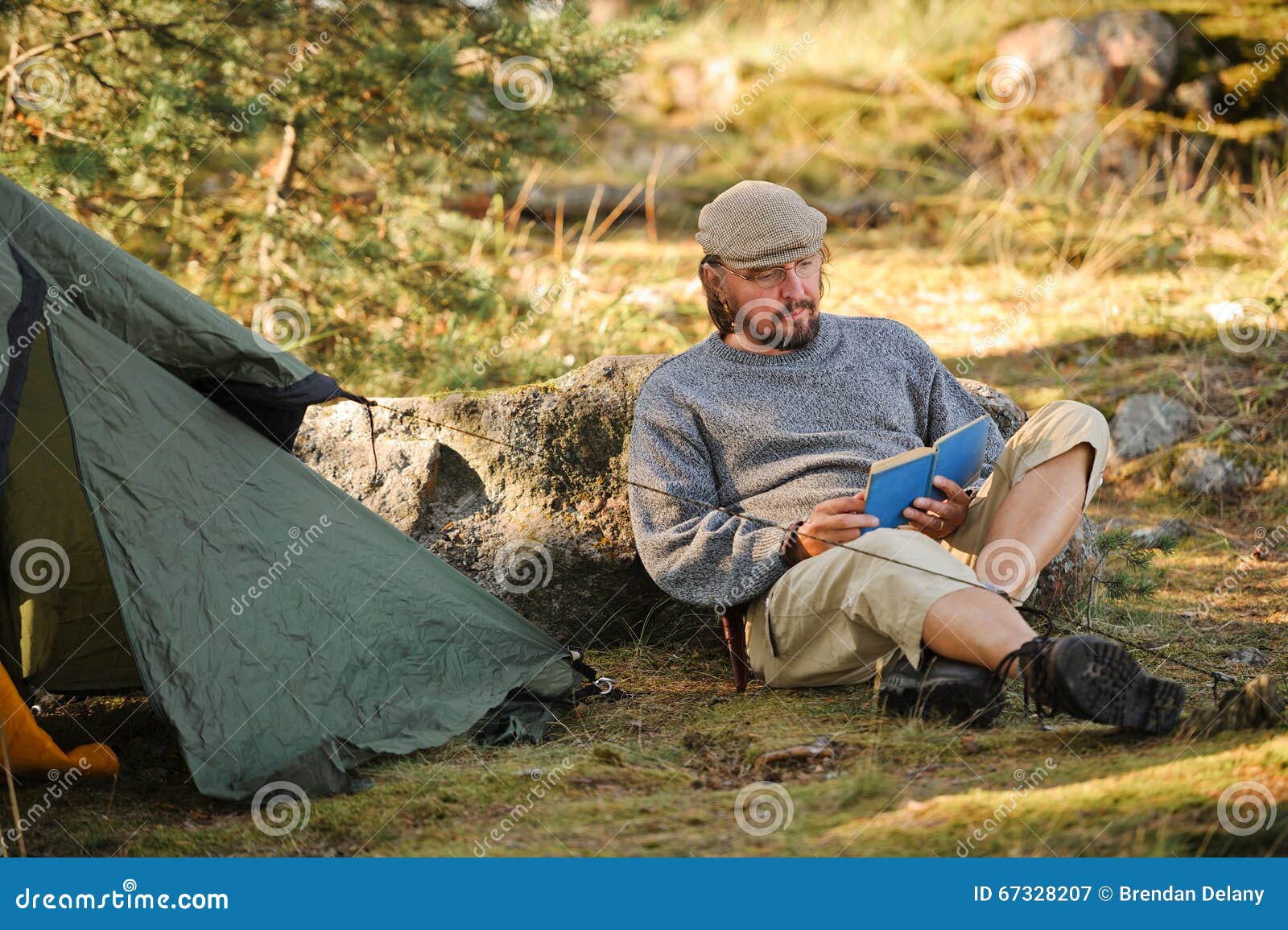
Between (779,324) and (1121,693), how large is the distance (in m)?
1.32

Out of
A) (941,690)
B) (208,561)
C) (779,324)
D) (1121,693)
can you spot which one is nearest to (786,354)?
(779,324)

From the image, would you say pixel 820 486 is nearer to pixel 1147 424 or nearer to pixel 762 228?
pixel 762 228

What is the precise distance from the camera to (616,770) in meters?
2.86

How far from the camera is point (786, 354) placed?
3.43 meters

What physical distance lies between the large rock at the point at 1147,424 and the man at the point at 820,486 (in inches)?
82.8

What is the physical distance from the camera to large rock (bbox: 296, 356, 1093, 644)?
3.80 m

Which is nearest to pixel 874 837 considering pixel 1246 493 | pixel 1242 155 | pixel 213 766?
pixel 213 766

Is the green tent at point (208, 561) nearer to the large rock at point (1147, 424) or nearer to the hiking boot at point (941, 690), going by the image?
the hiking boot at point (941, 690)

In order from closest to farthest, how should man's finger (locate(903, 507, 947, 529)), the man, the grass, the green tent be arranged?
the grass < the green tent < the man < man's finger (locate(903, 507, 947, 529))

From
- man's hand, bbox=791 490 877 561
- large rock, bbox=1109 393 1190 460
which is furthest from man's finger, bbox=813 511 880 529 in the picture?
large rock, bbox=1109 393 1190 460

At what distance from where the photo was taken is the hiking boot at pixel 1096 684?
2570 mm

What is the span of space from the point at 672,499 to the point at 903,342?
832 mm

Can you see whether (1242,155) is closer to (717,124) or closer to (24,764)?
(717,124)

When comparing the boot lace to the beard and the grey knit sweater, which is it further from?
the beard
